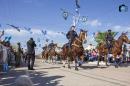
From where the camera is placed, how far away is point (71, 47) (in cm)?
2545

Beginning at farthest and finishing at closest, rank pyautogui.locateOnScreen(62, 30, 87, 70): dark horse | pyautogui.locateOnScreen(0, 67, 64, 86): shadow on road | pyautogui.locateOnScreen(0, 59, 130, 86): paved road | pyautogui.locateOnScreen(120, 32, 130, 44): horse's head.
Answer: pyautogui.locateOnScreen(120, 32, 130, 44): horse's head → pyautogui.locateOnScreen(62, 30, 87, 70): dark horse → pyautogui.locateOnScreen(0, 59, 130, 86): paved road → pyautogui.locateOnScreen(0, 67, 64, 86): shadow on road

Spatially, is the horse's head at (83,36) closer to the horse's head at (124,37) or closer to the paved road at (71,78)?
the paved road at (71,78)

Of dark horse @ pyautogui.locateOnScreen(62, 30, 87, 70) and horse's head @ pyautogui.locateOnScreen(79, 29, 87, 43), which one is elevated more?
horse's head @ pyautogui.locateOnScreen(79, 29, 87, 43)

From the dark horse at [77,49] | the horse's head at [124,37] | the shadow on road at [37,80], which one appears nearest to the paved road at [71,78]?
the shadow on road at [37,80]

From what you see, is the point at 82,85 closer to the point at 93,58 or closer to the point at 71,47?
the point at 71,47

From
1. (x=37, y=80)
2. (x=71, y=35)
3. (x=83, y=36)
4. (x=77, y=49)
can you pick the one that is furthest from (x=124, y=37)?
(x=37, y=80)

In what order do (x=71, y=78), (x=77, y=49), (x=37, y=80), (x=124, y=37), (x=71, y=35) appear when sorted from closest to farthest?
1. (x=37, y=80)
2. (x=71, y=78)
3. (x=77, y=49)
4. (x=71, y=35)
5. (x=124, y=37)

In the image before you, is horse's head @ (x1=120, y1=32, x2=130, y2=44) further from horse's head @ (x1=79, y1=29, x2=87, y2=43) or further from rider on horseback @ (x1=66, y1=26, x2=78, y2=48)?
rider on horseback @ (x1=66, y1=26, x2=78, y2=48)

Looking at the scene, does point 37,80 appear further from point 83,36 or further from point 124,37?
point 124,37

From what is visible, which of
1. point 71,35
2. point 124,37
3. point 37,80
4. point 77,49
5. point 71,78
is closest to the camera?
point 37,80

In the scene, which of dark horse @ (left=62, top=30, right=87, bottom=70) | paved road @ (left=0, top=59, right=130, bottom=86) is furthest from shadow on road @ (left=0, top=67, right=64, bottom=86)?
dark horse @ (left=62, top=30, right=87, bottom=70)

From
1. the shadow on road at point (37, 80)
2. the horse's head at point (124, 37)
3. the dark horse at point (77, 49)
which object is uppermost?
the horse's head at point (124, 37)

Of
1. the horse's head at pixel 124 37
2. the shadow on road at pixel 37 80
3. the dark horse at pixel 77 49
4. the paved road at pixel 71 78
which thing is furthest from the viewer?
the horse's head at pixel 124 37

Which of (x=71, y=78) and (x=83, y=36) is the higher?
(x=83, y=36)
